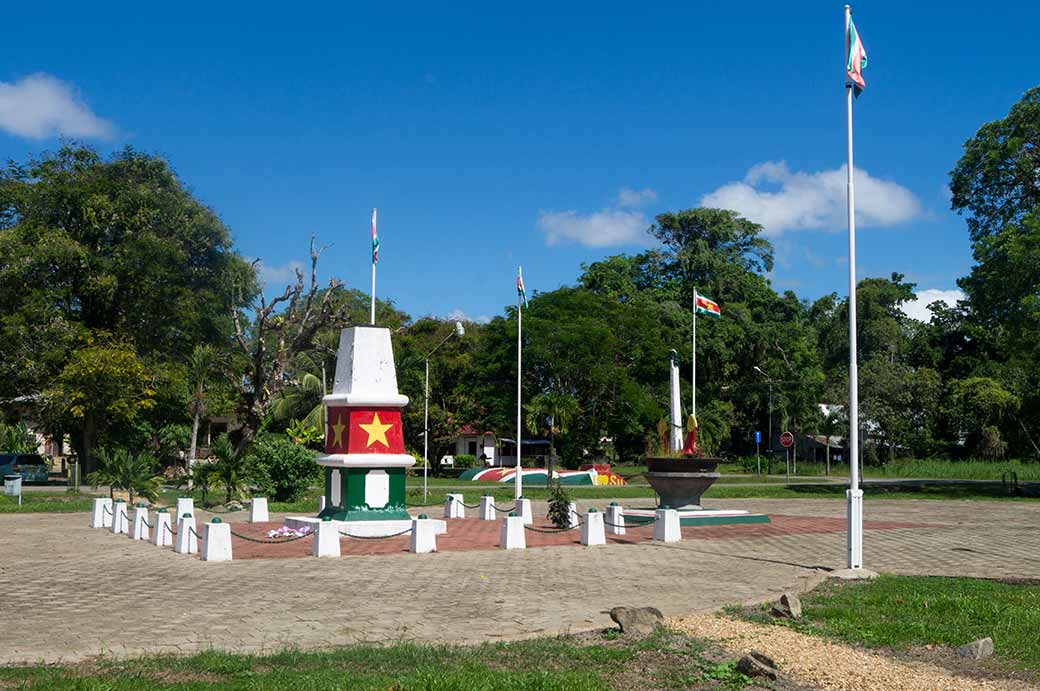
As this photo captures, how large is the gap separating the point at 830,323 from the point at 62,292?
57854mm

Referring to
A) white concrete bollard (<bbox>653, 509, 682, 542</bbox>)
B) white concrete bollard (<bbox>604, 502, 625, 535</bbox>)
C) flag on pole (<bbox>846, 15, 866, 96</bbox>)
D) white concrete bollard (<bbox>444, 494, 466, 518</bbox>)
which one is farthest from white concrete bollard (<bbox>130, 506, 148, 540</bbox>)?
flag on pole (<bbox>846, 15, 866, 96</bbox>)

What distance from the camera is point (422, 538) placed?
18.2 meters

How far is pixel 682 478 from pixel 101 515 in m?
14.0

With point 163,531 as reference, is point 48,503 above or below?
below

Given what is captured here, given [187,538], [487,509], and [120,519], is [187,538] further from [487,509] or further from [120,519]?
[487,509]

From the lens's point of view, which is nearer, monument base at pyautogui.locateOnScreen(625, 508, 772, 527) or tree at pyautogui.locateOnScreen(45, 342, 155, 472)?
monument base at pyautogui.locateOnScreen(625, 508, 772, 527)

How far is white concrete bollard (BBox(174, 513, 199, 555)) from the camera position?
1834 cm

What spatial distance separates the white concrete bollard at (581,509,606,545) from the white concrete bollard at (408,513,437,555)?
3072mm

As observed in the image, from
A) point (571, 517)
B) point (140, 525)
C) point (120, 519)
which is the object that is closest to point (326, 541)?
point (140, 525)

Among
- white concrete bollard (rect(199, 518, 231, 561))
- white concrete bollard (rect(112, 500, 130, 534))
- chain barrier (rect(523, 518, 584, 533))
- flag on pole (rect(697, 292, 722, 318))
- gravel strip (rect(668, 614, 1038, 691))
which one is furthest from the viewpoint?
flag on pole (rect(697, 292, 722, 318))

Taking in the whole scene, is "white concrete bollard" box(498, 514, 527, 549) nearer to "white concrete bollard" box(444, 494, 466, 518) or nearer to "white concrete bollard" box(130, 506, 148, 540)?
"white concrete bollard" box(444, 494, 466, 518)

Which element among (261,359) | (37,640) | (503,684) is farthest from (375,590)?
(261,359)

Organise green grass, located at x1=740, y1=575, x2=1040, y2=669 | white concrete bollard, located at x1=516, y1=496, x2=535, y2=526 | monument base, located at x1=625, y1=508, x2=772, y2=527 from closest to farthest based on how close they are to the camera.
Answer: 1. green grass, located at x1=740, y1=575, x2=1040, y2=669
2. monument base, located at x1=625, y1=508, x2=772, y2=527
3. white concrete bollard, located at x1=516, y1=496, x2=535, y2=526

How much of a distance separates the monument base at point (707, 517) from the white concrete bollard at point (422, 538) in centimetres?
688
